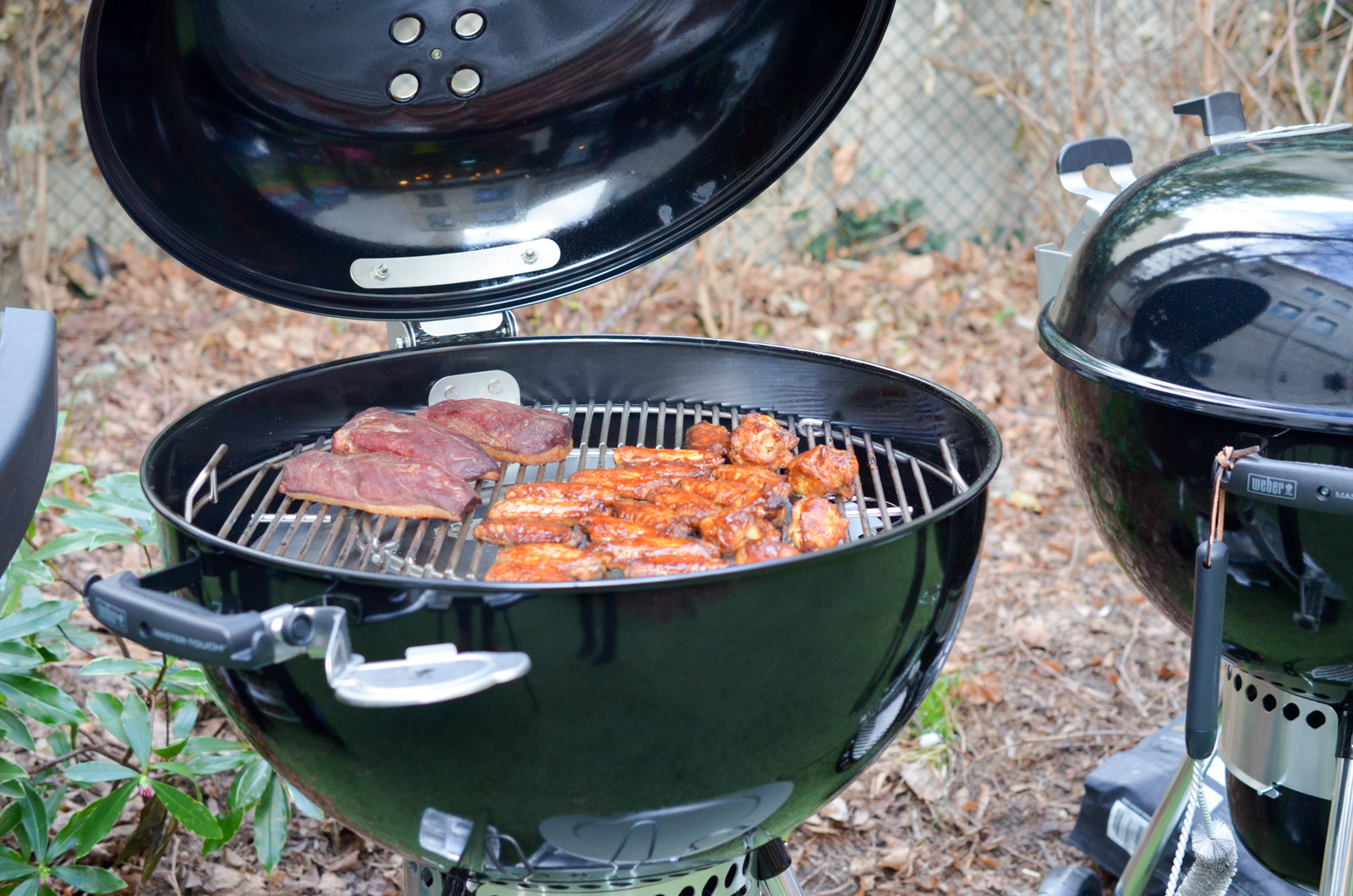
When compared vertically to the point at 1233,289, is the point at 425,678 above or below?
below

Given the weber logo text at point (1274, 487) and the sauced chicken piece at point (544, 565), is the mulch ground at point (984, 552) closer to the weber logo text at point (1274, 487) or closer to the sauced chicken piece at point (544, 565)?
the sauced chicken piece at point (544, 565)

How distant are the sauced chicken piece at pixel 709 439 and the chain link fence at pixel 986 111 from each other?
10.1 ft

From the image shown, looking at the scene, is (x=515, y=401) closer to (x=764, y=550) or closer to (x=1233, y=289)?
(x=764, y=550)

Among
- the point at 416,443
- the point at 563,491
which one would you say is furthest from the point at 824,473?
the point at 416,443

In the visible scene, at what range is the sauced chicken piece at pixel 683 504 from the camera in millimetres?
1544

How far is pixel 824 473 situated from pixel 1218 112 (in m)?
0.89

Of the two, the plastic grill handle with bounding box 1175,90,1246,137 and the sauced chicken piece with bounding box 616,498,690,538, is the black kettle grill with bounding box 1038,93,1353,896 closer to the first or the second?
the plastic grill handle with bounding box 1175,90,1246,137

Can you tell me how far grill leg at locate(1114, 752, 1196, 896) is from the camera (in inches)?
72.6

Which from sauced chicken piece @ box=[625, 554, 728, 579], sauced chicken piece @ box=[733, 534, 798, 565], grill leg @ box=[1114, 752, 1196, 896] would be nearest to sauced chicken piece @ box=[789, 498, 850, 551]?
sauced chicken piece @ box=[733, 534, 798, 565]

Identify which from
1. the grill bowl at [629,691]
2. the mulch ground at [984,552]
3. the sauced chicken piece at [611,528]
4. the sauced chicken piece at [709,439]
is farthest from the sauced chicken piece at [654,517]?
the mulch ground at [984,552]

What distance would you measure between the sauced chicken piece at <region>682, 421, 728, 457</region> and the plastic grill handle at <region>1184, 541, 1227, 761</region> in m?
0.77

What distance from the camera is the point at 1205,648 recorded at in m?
1.25

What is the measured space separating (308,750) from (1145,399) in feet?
3.63

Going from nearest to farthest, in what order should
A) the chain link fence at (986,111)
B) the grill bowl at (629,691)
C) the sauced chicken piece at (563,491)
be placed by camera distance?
the grill bowl at (629,691) → the sauced chicken piece at (563,491) → the chain link fence at (986,111)
